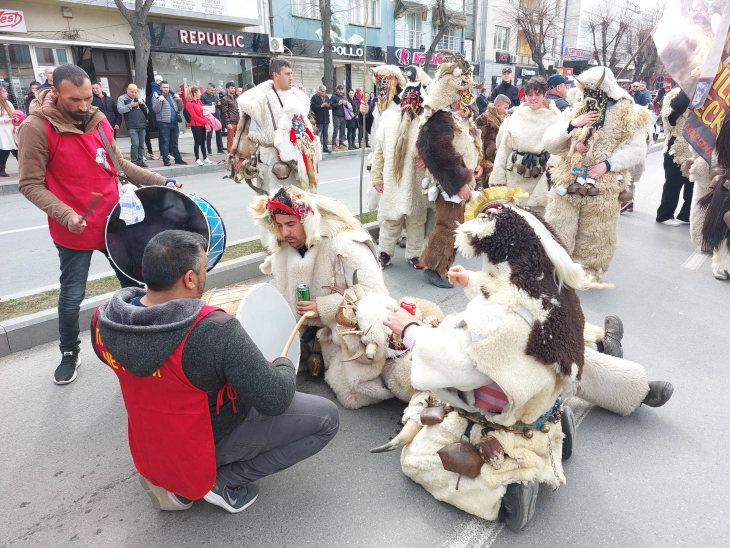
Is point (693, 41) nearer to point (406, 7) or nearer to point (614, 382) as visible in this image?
point (614, 382)

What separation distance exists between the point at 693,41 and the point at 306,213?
3.63 metres

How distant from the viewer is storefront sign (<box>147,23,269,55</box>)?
17953 millimetres

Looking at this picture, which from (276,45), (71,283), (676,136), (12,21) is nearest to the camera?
(71,283)

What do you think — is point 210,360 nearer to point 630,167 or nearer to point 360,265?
point 360,265

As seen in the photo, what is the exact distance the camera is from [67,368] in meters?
3.45

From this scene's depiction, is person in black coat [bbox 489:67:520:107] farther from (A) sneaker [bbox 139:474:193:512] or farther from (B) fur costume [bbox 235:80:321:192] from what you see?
(A) sneaker [bbox 139:474:193:512]

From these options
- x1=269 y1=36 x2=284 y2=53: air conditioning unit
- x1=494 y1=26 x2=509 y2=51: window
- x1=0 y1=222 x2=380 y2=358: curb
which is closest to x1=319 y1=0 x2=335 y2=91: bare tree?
x1=269 y1=36 x2=284 y2=53: air conditioning unit

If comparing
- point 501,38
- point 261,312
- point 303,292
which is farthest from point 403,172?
point 501,38

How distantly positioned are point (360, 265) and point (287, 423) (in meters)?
1.20

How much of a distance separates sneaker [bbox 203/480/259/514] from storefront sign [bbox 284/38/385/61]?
22.8 metres

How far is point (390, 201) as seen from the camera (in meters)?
5.39

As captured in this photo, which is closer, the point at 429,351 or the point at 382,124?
the point at 429,351

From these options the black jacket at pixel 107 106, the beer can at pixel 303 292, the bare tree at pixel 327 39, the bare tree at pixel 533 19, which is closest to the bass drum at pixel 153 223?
the beer can at pixel 303 292

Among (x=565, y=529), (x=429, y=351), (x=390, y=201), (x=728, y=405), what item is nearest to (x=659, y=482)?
(x=565, y=529)
